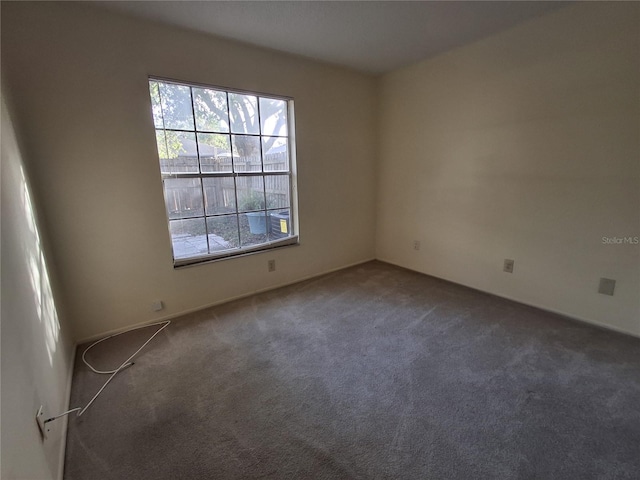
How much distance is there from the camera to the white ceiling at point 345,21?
77.1 inches

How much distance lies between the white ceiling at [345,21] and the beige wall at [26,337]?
1278 mm

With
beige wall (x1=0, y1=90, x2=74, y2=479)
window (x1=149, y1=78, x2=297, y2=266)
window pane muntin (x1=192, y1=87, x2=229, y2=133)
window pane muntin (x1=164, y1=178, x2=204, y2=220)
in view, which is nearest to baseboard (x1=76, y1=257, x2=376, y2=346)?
beige wall (x1=0, y1=90, x2=74, y2=479)

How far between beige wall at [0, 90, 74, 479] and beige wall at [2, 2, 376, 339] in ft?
0.86

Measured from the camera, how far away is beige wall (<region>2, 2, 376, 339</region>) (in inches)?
72.1

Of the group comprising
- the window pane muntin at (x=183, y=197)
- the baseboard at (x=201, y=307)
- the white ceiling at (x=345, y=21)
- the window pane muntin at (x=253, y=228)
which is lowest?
the baseboard at (x=201, y=307)

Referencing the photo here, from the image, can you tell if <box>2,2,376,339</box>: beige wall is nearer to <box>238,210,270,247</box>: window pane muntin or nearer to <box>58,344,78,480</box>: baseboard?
<box>238,210,270,247</box>: window pane muntin

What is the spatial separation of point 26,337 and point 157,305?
1.31 m

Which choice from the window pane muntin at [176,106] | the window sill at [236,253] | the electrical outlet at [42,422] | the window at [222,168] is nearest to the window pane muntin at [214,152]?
the window at [222,168]

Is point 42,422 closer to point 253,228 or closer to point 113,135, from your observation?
point 113,135

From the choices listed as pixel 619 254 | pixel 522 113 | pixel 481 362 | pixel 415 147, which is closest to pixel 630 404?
pixel 481 362

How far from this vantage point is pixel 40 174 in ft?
6.19

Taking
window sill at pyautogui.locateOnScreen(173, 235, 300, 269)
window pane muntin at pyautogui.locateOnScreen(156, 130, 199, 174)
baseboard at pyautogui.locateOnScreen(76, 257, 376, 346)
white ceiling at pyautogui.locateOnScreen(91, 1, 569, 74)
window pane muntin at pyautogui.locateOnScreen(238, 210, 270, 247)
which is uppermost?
white ceiling at pyautogui.locateOnScreen(91, 1, 569, 74)

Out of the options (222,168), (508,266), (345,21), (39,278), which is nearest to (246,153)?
(222,168)

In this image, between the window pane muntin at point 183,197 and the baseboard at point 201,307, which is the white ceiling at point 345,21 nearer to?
the window pane muntin at point 183,197
